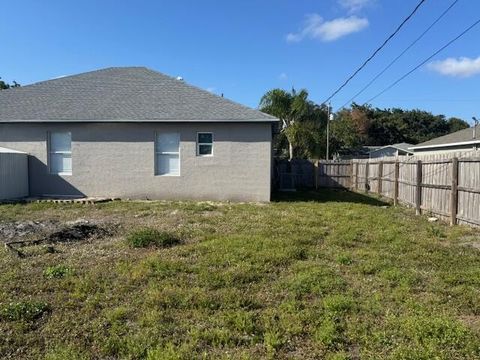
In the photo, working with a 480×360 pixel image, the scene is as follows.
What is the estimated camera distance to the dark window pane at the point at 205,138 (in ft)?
49.2

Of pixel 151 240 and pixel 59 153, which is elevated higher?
pixel 59 153

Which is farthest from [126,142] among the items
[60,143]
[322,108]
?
[322,108]

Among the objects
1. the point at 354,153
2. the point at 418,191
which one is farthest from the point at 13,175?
the point at 354,153

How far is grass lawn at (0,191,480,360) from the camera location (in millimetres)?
3838

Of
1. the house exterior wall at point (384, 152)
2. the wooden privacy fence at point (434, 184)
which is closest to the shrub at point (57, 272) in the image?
the wooden privacy fence at point (434, 184)

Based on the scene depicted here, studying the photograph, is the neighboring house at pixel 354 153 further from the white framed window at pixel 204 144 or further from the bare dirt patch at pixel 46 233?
the bare dirt patch at pixel 46 233

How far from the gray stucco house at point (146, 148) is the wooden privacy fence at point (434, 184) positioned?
4478 millimetres

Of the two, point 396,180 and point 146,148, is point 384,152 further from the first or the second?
point 146,148

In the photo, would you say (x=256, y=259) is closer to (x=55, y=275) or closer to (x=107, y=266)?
(x=107, y=266)

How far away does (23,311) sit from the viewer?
448cm

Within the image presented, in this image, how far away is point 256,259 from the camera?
6.58 m

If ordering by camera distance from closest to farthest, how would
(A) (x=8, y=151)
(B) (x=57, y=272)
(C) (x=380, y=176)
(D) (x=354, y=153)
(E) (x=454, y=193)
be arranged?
(B) (x=57, y=272) < (E) (x=454, y=193) < (A) (x=8, y=151) < (C) (x=380, y=176) < (D) (x=354, y=153)

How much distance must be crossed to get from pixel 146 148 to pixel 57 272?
31.4 feet

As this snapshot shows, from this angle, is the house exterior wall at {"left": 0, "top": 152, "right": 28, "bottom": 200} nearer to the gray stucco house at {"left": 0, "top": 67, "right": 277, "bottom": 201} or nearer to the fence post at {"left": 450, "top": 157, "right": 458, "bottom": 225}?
the gray stucco house at {"left": 0, "top": 67, "right": 277, "bottom": 201}
